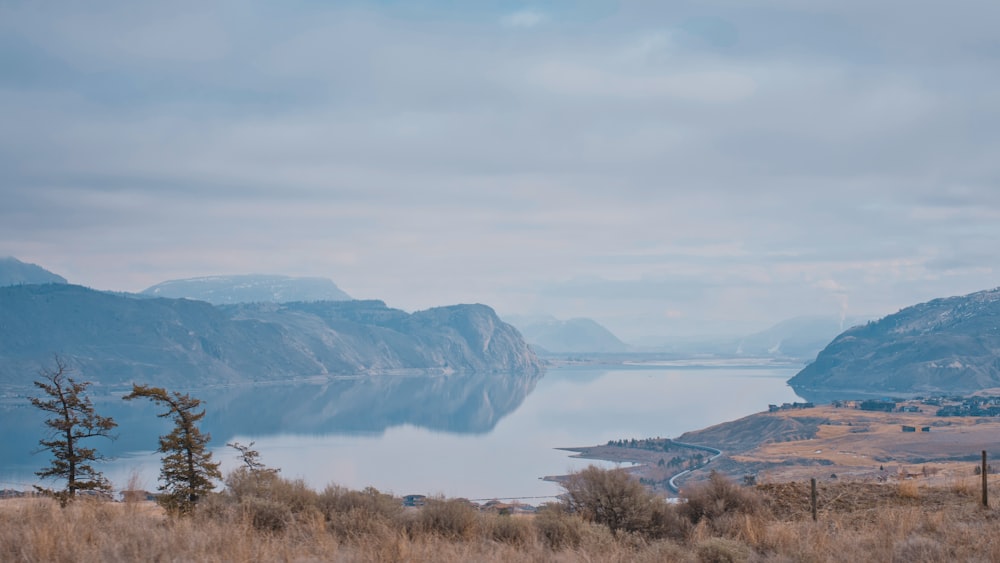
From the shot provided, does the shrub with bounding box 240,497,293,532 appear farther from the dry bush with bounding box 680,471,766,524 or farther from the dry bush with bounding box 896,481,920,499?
the dry bush with bounding box 896,481,920,499

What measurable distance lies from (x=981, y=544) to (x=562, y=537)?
4977 mm

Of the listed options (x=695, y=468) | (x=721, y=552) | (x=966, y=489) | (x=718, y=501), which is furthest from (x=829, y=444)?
(x=721, y=552)

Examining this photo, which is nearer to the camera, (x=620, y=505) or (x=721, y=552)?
(x=721, y=552)

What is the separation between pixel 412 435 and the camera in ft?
428

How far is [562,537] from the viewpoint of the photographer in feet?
35.8

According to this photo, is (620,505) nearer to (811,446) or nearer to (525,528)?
(525,528)

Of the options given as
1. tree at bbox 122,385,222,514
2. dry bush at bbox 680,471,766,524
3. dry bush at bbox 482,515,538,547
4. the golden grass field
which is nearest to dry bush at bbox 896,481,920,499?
the golden grass field

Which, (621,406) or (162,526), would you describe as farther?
(621,406)

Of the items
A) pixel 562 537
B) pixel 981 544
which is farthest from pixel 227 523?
pixel 981 544

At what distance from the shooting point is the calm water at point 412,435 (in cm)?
8150

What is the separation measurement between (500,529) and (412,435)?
12212 cm

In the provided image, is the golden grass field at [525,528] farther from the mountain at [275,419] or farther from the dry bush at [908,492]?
the mountain at [275,419]

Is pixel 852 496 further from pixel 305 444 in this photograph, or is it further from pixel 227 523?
pixel 305 444

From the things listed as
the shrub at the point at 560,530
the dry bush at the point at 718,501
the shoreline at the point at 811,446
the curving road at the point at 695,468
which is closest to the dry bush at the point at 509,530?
the shrub at the point at 560,530
